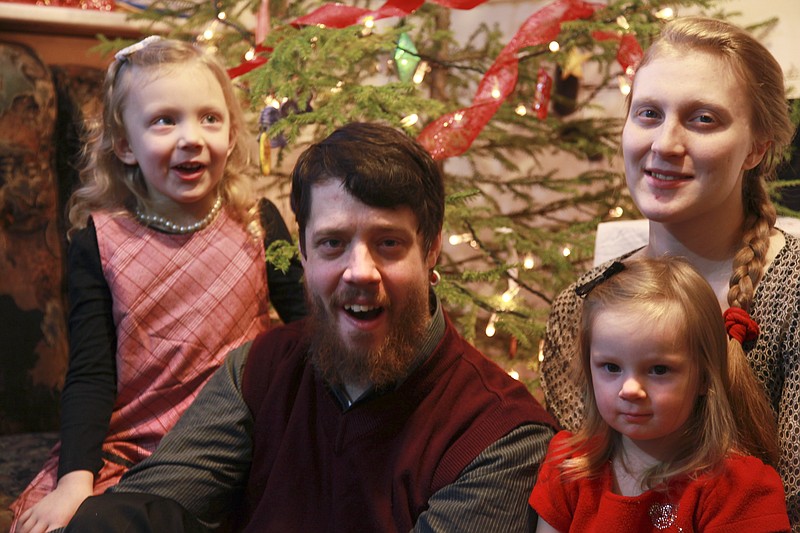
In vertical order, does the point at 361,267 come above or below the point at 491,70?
below

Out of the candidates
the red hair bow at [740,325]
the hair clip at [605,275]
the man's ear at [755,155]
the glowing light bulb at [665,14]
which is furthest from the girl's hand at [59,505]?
the glowing light bulb at [665,14]

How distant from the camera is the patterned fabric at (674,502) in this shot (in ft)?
4.50

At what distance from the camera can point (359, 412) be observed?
1.69 metres

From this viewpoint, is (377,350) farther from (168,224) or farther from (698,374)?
(168,224)

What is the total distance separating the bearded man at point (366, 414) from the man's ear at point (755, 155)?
21.7 inches

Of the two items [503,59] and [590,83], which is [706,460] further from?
[590,83]

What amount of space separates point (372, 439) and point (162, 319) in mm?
795

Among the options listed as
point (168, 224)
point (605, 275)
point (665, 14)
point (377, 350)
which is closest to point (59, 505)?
point (168, 224)

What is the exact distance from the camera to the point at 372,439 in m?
1.65

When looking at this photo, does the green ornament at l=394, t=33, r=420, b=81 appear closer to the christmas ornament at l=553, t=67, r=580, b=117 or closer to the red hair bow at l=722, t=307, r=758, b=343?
the christmas ornament at l=553, t=67, r=580, b=117

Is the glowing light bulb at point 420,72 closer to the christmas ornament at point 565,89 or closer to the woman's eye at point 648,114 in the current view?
the christmas ornament at point 565,89

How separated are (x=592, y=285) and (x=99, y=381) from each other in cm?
121

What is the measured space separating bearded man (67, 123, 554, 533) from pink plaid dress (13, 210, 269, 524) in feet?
1.43

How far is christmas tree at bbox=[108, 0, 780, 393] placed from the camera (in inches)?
92.3
